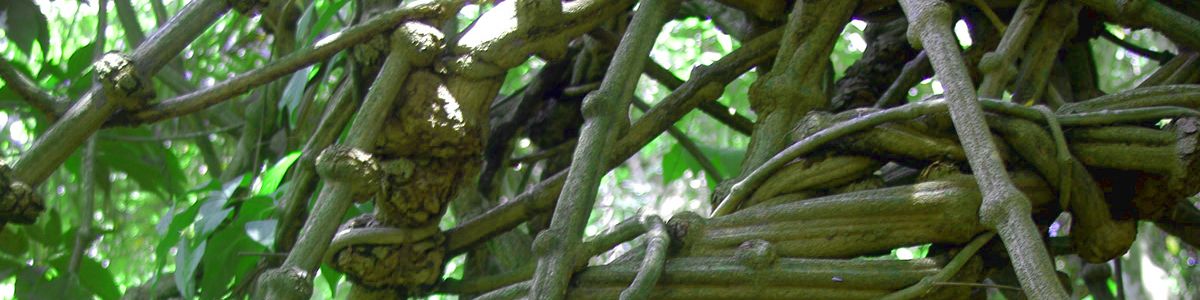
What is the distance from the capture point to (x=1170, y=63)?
3.75ft

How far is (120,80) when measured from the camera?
89 cm

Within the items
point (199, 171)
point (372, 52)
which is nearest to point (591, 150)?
point (372, 52)

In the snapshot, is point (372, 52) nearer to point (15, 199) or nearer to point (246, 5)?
point (246, 5)

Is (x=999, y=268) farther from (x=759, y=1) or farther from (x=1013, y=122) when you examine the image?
(x=759, y=1)

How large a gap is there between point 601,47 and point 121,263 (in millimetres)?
1347

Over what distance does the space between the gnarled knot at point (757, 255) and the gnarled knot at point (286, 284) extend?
27 cm

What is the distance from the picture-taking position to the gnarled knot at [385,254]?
0.97 meters

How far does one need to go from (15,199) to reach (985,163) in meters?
0.60

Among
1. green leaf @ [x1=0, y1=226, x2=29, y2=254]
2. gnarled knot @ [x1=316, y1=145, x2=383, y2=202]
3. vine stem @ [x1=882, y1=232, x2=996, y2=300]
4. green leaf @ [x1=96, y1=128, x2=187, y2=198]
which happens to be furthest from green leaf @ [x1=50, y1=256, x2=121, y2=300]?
vine stem @ [x1=882, y1=232, x2=996, y2=300]

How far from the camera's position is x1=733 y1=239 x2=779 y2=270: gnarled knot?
841mm

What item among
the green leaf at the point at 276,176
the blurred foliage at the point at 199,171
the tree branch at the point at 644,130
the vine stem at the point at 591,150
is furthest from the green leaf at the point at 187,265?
the vine stem at the point at 591,150

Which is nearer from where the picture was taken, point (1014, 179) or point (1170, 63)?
point (1014, 179)

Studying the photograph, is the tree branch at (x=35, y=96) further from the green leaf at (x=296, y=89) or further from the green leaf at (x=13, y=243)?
the green leaf at (x=13, y=243)

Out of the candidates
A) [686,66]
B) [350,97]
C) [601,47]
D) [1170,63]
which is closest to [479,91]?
[350,97]
